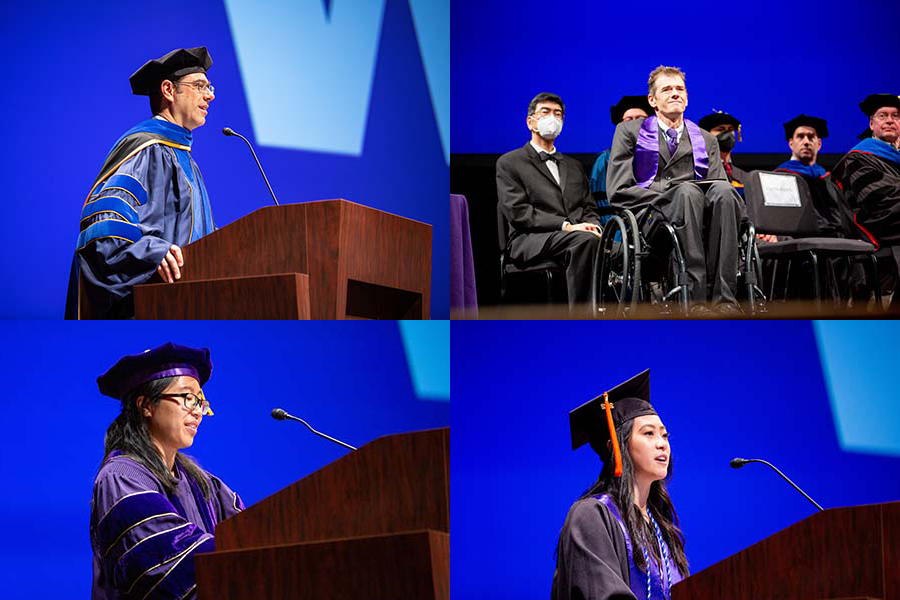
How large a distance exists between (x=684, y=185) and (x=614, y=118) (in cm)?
45

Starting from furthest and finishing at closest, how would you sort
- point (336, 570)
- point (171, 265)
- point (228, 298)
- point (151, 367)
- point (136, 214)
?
point (151, 367), point (136, 214), point (171, 265), point (228, 298), point (336, 570)

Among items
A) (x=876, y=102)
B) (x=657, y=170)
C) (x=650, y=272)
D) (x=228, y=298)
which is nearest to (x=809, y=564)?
(x=650, y=272)

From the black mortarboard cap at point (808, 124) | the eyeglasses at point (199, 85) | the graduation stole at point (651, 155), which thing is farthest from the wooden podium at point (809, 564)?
the eyeglasses at point (199, 85)

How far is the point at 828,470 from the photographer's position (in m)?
4.66

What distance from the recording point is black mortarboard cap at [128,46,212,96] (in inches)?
175

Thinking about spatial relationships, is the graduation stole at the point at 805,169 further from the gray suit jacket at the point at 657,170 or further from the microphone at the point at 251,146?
the microphone at the point at 251,146

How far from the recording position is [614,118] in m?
4.93

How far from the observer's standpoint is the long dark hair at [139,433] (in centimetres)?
418

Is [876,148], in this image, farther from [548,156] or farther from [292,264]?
[292,264]

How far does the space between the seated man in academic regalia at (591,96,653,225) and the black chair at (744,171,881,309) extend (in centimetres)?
57

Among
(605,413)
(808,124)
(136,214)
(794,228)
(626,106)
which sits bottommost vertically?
(605,413)

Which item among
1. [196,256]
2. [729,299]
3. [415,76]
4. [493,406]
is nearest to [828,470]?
[729,299]

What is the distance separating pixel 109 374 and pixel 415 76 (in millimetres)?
1610

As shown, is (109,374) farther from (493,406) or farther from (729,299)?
(729,299)
